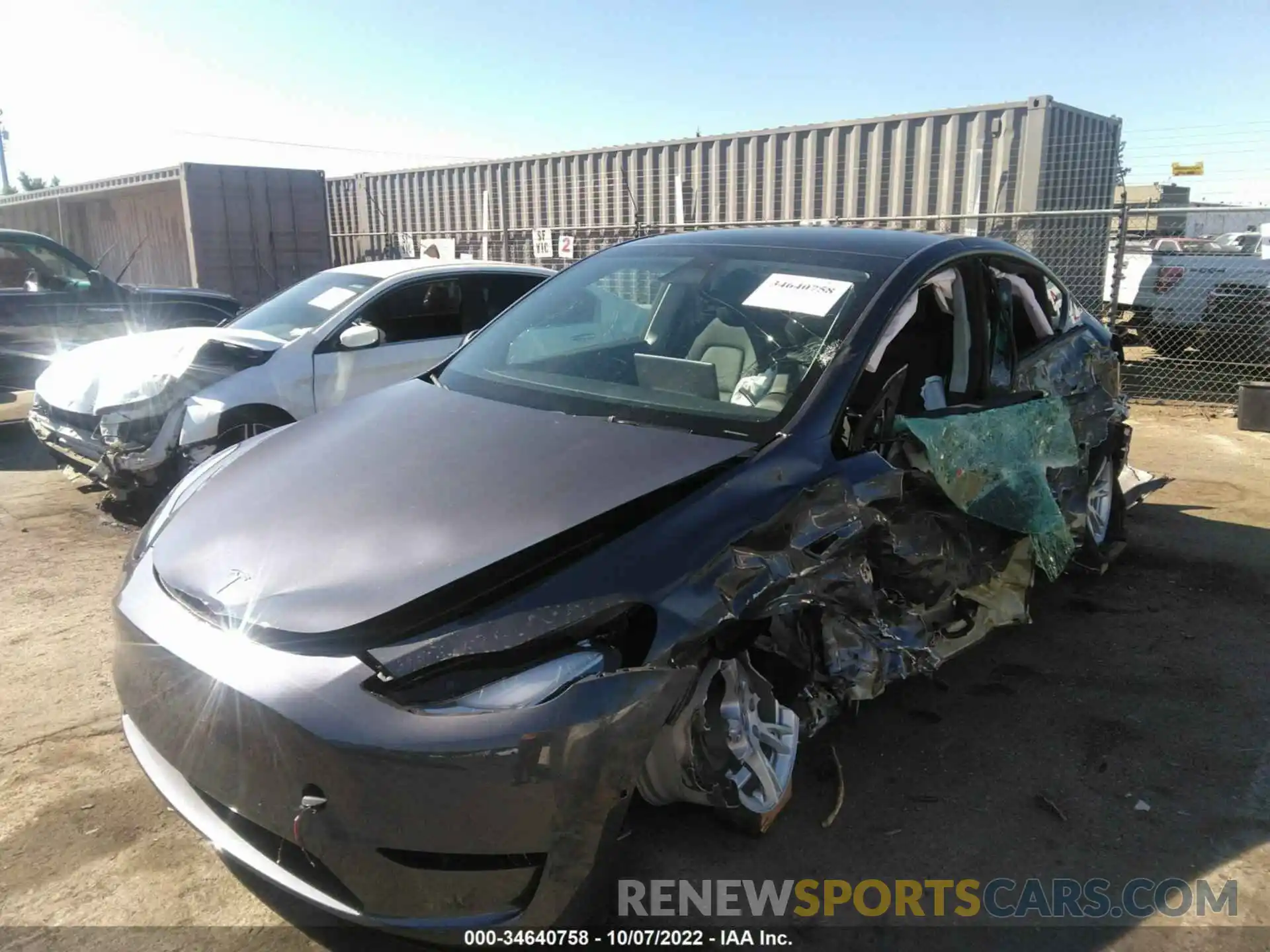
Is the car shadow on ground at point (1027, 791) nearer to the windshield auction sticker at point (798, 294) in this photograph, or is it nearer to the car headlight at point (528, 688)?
the car headlight at point (528, 688)

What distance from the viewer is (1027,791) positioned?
2906 mm

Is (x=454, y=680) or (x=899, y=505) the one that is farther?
(x=899, y=505)

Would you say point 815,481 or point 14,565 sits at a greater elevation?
point 815,481

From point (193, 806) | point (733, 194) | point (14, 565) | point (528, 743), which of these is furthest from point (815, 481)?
point (733, 194)

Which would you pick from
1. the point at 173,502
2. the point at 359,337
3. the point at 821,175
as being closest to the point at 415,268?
the point at 359,337

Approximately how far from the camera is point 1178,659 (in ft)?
12.6

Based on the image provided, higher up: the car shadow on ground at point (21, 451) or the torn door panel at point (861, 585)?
the torn door panel at point (861, 585)

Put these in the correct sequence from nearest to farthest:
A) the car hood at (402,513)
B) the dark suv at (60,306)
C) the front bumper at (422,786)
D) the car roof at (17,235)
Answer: the front bumper at (422,786), the car hood at (402,513), the dark suv at (60,306), the car roof at (17,235)

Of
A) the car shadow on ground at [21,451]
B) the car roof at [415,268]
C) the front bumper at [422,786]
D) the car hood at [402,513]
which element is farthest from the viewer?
the car shadow on ground at [21,451]

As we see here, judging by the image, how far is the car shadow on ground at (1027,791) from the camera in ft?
7.66

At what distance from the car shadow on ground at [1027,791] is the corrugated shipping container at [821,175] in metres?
6.71

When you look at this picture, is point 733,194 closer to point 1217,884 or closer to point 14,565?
point 14,565

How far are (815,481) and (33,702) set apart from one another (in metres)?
3.02

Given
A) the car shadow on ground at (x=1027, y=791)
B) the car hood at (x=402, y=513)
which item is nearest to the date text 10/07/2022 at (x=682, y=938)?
the car shadow on ground at (x=1027, y=791)
